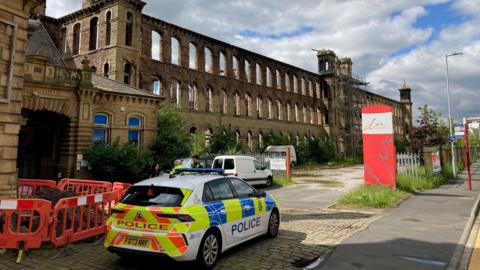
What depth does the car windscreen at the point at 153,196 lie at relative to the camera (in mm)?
5602

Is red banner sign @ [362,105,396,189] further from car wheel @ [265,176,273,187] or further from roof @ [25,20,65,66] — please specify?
roof @ [25,20,65,66]

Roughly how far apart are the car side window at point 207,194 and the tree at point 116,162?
1309 cm

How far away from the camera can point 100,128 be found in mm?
19391

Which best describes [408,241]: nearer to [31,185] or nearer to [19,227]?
[19,227]

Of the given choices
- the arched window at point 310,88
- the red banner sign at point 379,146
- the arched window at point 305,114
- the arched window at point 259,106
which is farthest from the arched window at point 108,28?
the arched window at point 310,88

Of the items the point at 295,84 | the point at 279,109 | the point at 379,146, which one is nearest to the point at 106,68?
the point at 379,146

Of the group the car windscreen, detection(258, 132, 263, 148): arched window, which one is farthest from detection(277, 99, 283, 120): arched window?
the car windscreen

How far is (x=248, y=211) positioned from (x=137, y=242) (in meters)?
2.28

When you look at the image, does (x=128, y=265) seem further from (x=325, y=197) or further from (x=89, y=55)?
(x=89, y=55)

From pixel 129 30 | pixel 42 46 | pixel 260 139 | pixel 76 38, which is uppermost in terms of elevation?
pixel 76 38

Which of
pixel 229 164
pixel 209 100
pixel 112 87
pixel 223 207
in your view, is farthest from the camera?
pixel 209 100

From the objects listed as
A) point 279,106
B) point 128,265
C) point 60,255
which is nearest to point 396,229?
point 128,265

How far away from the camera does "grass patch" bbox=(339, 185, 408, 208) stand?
1183 cm

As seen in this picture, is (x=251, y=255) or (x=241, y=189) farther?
(x=241, y=189)
